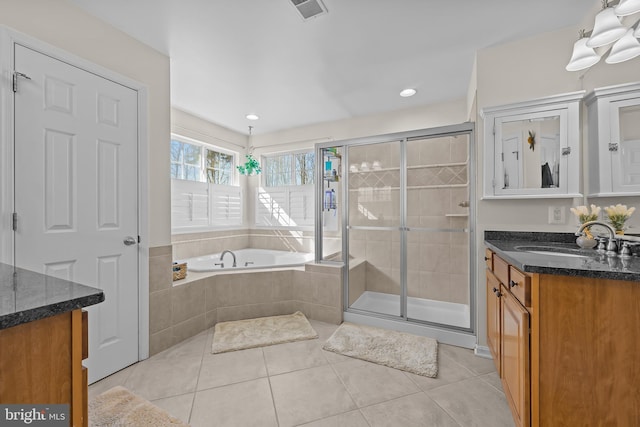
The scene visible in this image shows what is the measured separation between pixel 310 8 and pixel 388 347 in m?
2.56

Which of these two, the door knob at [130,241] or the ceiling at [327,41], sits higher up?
the ceiling at [327,41]

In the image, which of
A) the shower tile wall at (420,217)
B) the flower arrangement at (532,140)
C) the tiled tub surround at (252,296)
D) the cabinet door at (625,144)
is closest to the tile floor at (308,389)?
the tiled tub surround at (252,296)

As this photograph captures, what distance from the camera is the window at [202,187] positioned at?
11.5 feet

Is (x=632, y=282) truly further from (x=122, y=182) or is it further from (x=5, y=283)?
(x=122, y=182)

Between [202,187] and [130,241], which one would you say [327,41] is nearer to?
[130,241]

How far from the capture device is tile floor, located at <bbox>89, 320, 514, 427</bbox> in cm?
154

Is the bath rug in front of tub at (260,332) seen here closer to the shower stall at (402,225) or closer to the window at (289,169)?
Result: the shower stall at (402,225)

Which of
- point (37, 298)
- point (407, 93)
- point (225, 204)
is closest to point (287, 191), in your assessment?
point (225, 204)

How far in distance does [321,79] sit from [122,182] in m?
1.94

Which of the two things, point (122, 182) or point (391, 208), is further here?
point (391, 208)

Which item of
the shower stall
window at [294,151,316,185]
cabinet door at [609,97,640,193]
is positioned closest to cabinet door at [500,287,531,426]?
the shower stall

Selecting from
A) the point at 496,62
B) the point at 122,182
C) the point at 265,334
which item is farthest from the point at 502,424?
the point at 122,182

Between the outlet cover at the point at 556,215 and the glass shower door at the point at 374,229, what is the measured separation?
1.23m

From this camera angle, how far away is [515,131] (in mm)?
2068
